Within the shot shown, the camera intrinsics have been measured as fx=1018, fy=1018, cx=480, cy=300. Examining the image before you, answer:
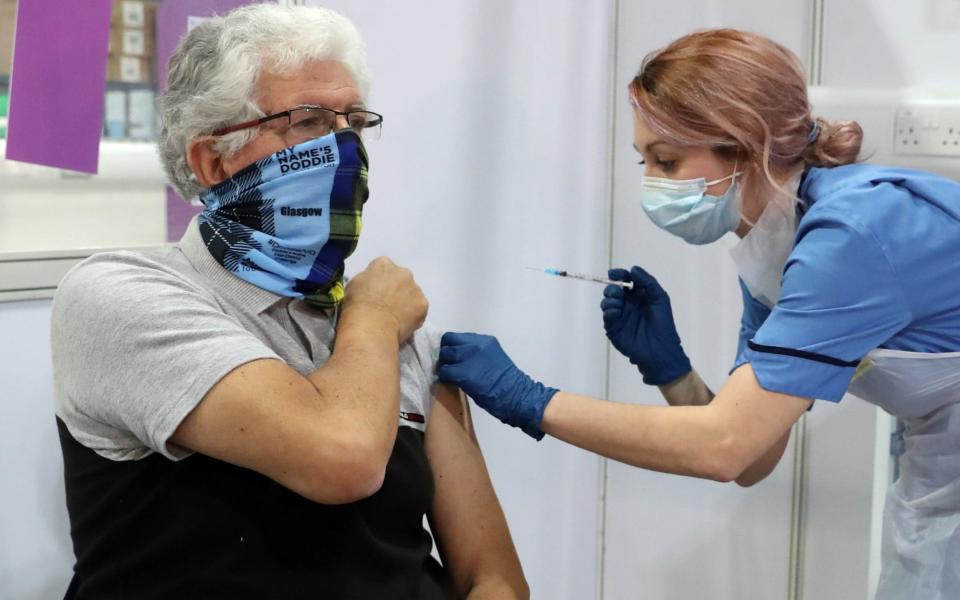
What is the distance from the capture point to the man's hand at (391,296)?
1453mm

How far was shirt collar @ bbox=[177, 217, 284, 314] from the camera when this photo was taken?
135 centimetres

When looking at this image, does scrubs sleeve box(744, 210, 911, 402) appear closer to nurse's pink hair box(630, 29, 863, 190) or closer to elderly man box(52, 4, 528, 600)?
nurse's pink hair box(630, 29, 863, 190)

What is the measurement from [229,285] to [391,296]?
0.80 feet

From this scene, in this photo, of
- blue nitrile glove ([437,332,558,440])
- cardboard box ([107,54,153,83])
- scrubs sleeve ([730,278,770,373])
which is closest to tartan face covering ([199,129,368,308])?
blue nitrile glove ([437,332,558,440])

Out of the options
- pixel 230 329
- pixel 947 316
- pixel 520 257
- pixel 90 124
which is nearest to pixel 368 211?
pixel 520 257

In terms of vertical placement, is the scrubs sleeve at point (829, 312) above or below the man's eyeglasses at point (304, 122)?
below

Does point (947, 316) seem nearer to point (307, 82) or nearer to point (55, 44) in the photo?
point (307, 82)

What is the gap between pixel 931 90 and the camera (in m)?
2.11

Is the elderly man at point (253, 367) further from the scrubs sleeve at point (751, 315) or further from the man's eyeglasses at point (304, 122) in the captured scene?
the scrubs sleeve at point (751, 315)

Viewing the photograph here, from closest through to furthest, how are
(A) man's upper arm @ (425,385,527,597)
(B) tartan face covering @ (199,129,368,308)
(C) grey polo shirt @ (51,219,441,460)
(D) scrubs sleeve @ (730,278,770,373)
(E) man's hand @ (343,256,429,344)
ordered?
(C) grey polo shirt @ (51,219,441,460) < (B) tartan face covering @ (199,129,368,308) < (E) man's hand @ (343,256,429,344) < (A) man's upper arm @ (425,385,527,597) < (D) scrubs sleeve @ (730,278,770,373)

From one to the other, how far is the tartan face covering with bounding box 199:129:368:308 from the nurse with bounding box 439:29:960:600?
1.13ft

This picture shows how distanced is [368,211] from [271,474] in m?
1.03

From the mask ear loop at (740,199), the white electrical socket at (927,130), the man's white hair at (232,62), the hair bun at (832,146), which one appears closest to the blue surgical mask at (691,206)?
the mask ear loop at (740,199)

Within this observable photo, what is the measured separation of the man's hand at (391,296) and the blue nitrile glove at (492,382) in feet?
0.35
